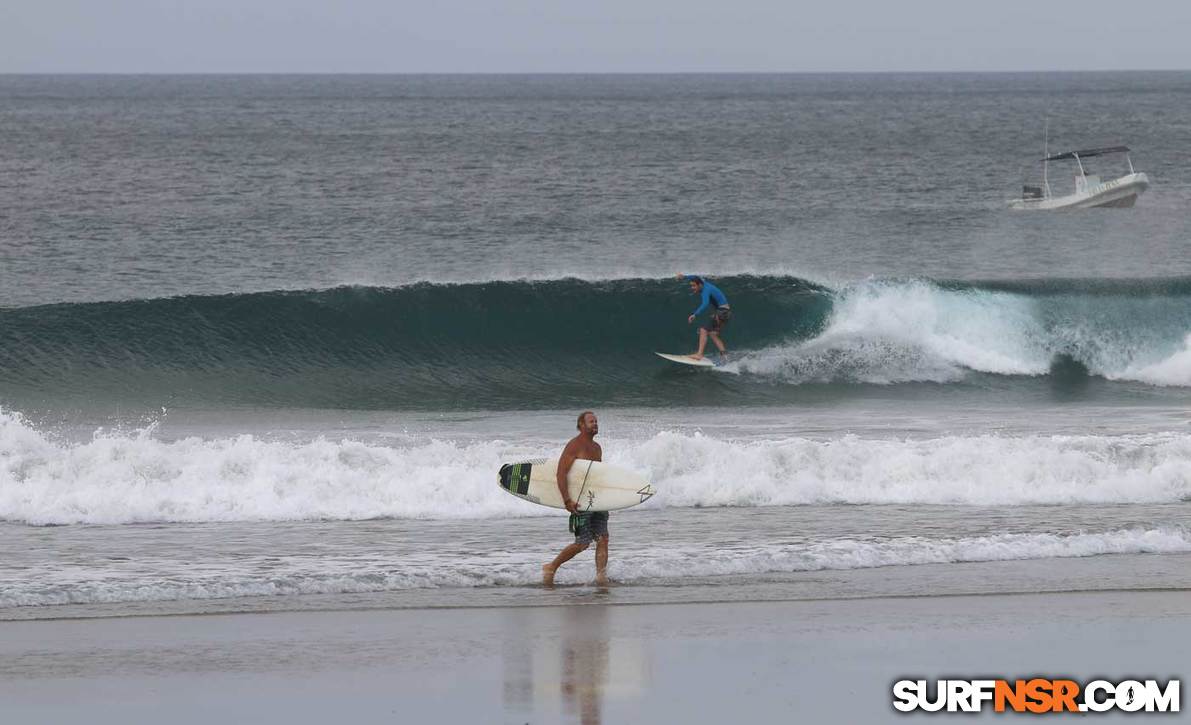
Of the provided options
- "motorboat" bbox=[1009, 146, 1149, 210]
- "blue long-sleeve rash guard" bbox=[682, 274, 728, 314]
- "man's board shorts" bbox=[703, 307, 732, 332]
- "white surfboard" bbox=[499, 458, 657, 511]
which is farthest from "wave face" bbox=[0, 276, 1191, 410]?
"motorboat" bbox=[1009, 146, 1149, 210]

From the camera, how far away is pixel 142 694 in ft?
23.5

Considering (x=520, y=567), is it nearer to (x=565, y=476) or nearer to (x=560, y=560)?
(x=560, y=560)

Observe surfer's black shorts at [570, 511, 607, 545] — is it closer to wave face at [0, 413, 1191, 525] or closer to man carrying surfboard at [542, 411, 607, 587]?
man carrying surfboard at [542, 411, 607, 587]

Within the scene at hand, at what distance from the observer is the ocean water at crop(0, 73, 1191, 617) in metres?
10.5

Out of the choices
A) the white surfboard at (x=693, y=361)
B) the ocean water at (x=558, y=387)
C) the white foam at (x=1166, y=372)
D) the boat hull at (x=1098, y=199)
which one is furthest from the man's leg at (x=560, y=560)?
the boat hull at (x=1098, y=199)

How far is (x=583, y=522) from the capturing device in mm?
9594

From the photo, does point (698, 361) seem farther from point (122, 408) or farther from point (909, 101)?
point (909, 101)

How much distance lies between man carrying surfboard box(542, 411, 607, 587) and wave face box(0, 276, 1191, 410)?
8.62 m

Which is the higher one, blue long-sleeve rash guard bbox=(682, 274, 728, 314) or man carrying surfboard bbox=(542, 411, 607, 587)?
blue long-sleeve rash guard bbox=(682, 274, 728, 314)

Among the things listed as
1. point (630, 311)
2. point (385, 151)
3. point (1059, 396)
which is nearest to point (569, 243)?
point (630, 311)

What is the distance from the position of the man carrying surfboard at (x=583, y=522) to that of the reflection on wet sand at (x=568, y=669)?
0.83 m

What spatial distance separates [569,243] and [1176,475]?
74.5ft

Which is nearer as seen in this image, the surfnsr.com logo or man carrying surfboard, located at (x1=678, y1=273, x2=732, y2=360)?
the surfnsr.com logo

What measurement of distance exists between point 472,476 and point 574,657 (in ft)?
15.8
